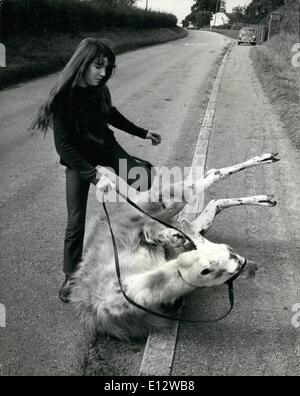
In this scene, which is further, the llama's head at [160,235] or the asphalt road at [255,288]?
the llama's head at [160,235]

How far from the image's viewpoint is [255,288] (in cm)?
371

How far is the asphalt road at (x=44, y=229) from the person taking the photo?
2.99 metres

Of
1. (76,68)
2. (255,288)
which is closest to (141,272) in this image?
(255,288)

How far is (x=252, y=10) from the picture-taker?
6206 centimetres

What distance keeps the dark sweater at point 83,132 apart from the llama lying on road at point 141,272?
2.21 feet

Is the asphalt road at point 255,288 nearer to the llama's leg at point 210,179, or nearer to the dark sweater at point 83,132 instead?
the llama's leg at point 210,179

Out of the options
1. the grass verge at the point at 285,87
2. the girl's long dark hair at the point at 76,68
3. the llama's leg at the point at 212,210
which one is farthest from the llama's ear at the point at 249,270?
the grass verge at the point at 285,87

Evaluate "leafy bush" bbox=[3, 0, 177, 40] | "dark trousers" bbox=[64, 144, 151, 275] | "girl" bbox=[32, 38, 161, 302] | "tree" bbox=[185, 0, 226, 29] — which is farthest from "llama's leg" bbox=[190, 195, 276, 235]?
"tree" bbox=[185, 0, 226, 29]

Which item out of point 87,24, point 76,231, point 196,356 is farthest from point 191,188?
point 87,24

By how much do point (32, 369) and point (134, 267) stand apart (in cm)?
102

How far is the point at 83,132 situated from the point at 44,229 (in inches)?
64.9

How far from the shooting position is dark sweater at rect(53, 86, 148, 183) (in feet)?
10.7

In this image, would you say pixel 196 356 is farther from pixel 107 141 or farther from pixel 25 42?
pixel 25 42

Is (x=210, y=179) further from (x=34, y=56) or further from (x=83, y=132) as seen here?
(x=34, y=56)
